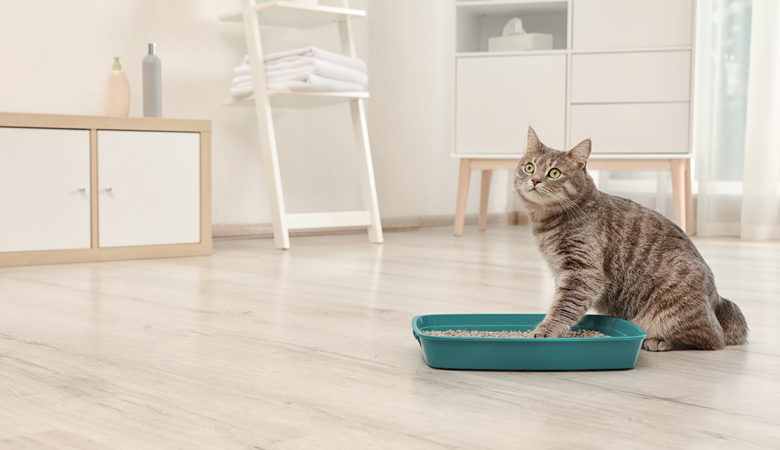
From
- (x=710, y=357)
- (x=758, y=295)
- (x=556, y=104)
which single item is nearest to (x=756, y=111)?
(x=556, y=104)

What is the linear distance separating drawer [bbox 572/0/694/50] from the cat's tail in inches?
75.4

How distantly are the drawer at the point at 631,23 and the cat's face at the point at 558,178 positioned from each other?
1.92 meters

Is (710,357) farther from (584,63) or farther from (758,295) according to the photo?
(584,63)

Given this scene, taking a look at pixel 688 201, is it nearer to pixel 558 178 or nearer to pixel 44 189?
pixel 558 178

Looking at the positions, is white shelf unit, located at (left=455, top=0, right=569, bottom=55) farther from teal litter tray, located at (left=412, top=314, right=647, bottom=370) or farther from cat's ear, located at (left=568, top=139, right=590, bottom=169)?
teal litter tray, located at (left=412, top=314, right=647, bottom=370)

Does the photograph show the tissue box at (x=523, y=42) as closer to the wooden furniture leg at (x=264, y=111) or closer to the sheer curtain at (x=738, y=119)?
the sheer curtain at (x=738, y=119)

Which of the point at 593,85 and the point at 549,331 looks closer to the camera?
the point at 549,331

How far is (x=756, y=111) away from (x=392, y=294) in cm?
196

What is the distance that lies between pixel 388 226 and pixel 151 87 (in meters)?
1.31

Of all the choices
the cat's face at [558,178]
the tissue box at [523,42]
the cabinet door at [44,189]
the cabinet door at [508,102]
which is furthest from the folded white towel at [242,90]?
the cat's face at [558,178]

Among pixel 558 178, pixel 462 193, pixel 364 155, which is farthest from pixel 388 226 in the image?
pixel 558 178

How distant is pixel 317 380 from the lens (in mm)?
937

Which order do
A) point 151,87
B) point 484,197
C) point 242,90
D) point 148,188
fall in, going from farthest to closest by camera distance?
point 484,197 < point 242,90 < point 151,87 < point 148,188

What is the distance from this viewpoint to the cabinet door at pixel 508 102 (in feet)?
9.70
